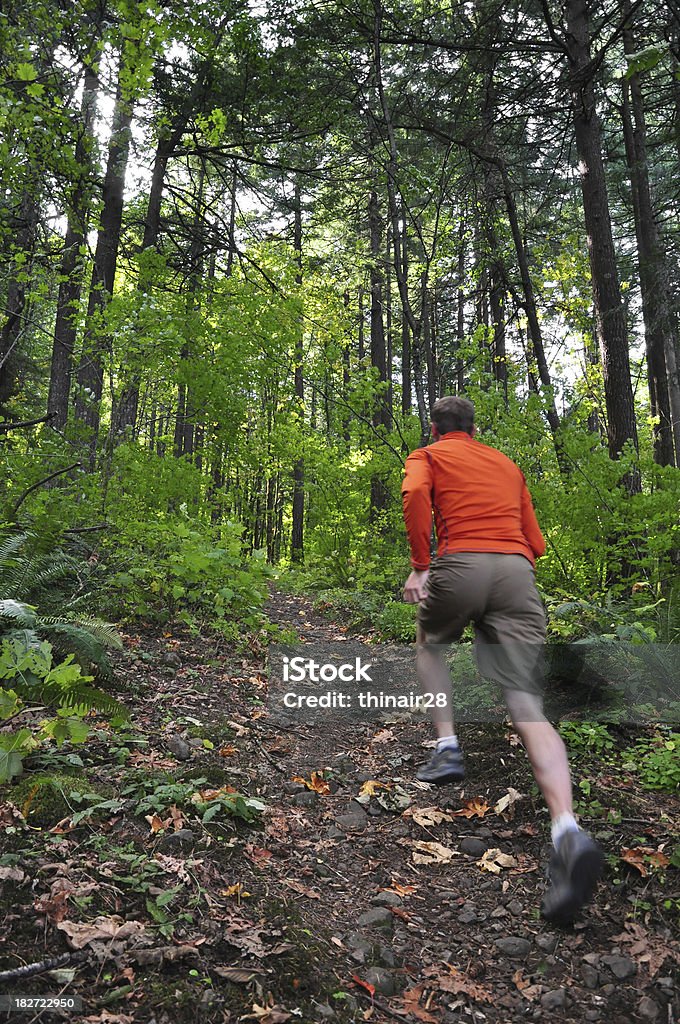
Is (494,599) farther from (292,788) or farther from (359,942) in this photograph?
(292,788)

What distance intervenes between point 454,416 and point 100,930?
3046 millimetres

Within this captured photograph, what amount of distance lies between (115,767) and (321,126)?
880 centimetres

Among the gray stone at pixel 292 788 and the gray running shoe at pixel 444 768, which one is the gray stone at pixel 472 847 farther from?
the gray stone at pixel 292 788

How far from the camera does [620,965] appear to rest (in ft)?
8.63

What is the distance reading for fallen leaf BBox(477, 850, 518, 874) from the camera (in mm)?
3387

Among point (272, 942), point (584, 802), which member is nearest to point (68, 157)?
point (272, 942)

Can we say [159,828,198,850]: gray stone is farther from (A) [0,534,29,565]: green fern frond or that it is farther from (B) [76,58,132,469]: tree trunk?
(B) [76,58,132,469]: tree trunk

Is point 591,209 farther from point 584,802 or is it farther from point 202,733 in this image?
point 202,733

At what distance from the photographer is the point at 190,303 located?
9008 mm

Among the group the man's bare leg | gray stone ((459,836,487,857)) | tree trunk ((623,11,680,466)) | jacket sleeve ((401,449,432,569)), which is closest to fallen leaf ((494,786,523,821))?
gray stone ((459,836,487,857))

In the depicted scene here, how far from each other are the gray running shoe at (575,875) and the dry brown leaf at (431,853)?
3.02 feet

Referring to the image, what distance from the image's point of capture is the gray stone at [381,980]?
2535mm

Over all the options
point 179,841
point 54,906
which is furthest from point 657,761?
point 54,906

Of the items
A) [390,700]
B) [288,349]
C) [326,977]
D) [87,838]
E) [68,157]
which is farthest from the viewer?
[288,349]
